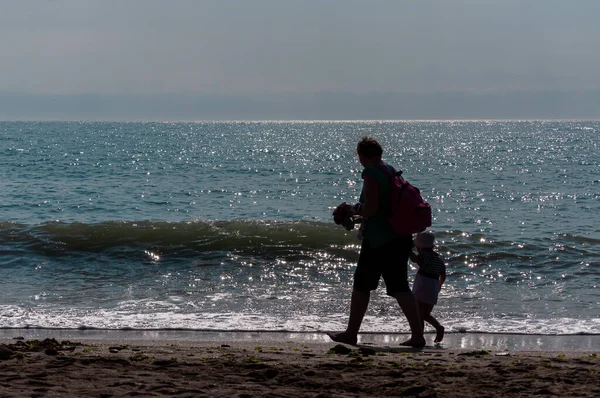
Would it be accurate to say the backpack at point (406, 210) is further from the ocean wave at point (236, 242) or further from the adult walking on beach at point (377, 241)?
the ocean wave at point (236, 242)

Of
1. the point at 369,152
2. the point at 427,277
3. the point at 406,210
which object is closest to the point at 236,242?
the point at 427,277

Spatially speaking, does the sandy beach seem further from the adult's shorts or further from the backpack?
the backpack

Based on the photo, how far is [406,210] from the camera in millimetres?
6215

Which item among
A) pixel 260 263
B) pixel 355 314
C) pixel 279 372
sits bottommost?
pixel 279 372

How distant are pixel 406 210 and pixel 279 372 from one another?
6.20ft

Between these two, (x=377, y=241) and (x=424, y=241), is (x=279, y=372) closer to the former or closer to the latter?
(x=377, y=241)

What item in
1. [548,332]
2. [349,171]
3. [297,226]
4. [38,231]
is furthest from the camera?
[349,171]

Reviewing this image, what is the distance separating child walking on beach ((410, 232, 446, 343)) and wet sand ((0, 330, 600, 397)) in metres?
0.67

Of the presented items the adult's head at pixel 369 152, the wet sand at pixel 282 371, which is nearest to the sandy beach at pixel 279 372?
the wet sand at pixel 282 371

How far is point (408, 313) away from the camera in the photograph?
21.6 feet

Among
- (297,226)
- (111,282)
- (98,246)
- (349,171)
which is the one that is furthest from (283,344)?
(349,171)

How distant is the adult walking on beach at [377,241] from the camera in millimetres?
6270

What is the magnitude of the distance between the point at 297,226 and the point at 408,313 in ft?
30.8

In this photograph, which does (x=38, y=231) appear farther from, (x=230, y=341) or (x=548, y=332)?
(x=548, y=332)
